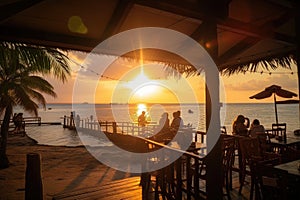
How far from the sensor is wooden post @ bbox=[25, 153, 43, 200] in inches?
133

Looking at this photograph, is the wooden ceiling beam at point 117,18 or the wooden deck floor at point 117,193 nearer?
the wooden ceiling beam at point 117,18

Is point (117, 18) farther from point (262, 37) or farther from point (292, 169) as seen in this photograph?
point (292, 169)

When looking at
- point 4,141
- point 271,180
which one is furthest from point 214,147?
point 4,141

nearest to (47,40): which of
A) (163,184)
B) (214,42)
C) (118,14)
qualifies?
(118,14)

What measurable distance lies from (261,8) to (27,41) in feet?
12.0

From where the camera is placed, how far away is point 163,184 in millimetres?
3691

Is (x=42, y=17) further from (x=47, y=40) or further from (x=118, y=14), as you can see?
(x=118, y=14)

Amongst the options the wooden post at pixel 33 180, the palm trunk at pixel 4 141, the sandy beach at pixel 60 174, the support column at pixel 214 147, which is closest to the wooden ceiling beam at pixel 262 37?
the support column at pixel 214 147

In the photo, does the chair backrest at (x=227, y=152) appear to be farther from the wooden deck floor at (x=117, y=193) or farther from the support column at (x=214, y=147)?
the support column at (x=214, y=147)

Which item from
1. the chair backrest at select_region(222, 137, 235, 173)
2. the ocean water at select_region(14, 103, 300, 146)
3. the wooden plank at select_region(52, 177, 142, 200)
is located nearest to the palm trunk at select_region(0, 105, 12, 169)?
the wooden plank at select_region(52, 177, 142, 200)

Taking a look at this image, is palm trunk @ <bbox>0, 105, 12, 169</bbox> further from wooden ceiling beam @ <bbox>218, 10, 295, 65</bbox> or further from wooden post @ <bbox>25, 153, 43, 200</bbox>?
wooden ceiling beam @ <bbox>218, 10, 295, 65</bbox>

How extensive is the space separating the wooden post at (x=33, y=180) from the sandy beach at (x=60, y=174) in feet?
8.47

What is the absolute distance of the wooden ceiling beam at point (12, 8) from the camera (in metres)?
2.43

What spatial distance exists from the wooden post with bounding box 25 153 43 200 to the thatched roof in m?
1.80
